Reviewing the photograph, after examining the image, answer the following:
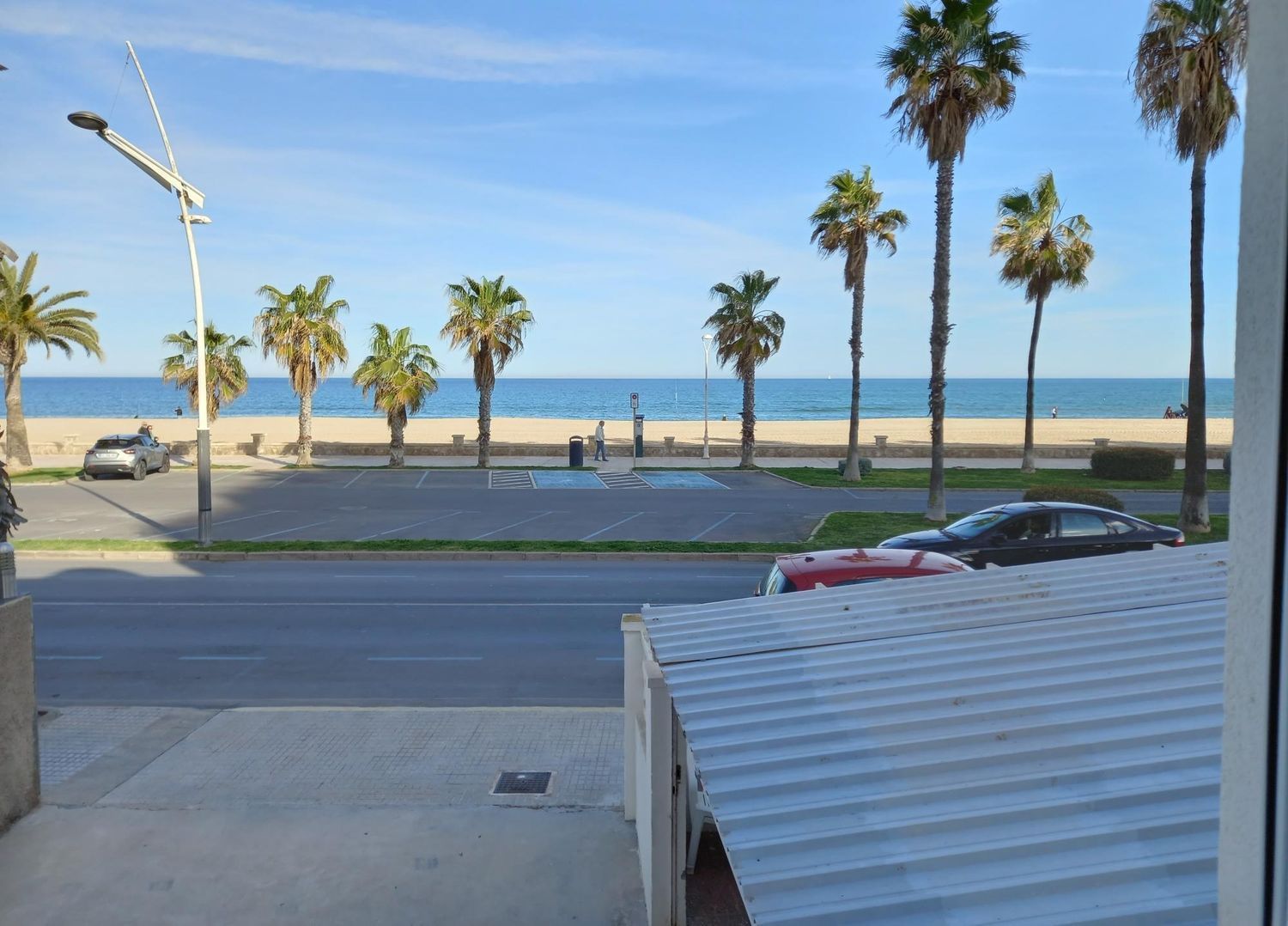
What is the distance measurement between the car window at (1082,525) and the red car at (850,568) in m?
4.32

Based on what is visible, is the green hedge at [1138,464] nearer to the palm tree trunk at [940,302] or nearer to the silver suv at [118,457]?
the palm tree trunk at [940,302]

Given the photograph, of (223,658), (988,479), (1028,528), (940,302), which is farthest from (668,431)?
(223,658)

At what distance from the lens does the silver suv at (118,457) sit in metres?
31.3

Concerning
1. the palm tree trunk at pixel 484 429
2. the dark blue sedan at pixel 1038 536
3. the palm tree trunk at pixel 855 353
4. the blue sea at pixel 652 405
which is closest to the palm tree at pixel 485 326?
the palm tree trunk at pixel 484 429

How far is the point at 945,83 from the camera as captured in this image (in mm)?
22156

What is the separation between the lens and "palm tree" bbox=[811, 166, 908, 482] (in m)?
33.6

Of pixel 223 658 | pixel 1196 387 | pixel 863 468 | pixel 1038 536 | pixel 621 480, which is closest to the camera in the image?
pixel 223 658

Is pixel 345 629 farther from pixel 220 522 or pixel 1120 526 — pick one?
pixel 220 522

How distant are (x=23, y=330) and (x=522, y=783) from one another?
33.3m

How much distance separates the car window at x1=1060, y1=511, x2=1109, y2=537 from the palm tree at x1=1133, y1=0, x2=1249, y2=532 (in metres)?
7.52

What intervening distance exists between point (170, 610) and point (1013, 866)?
1382cm

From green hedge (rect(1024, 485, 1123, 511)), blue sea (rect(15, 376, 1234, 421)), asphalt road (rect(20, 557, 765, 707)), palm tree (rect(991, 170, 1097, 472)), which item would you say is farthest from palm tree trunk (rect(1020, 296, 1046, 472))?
blue sea (rect(15, 376, 1234, 421))

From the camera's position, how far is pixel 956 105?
22.0 meters

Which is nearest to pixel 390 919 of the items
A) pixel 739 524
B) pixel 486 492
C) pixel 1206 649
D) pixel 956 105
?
pixel 1206 649
